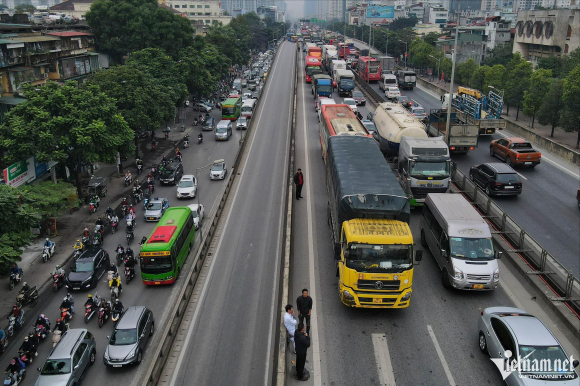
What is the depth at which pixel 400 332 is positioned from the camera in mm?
15672

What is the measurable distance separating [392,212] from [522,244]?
721cm

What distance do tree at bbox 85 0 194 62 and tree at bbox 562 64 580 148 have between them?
46105mm

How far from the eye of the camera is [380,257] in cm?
1553

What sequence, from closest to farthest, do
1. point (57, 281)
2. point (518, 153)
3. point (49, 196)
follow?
point (57, 281) → point (49, 196) → point (518, 153)

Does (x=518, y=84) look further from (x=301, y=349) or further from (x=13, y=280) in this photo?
(x=13, y=280)

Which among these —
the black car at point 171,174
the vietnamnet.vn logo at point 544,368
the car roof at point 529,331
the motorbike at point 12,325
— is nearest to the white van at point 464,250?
the car roof at point 529,331

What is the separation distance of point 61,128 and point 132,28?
35.0 m

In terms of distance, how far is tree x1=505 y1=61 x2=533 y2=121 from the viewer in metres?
53.0

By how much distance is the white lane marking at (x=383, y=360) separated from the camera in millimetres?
13555

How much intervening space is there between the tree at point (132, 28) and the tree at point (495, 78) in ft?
134

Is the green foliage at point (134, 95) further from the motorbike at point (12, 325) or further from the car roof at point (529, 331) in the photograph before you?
the car roof at point (529, 331)

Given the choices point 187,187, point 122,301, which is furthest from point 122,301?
point 187,187

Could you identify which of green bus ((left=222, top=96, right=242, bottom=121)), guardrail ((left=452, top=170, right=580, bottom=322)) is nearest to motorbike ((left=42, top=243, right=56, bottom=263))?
guardrail ((left=452, top=170, right=580, bottom=322))

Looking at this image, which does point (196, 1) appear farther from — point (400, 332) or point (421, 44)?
point (400, 332)
